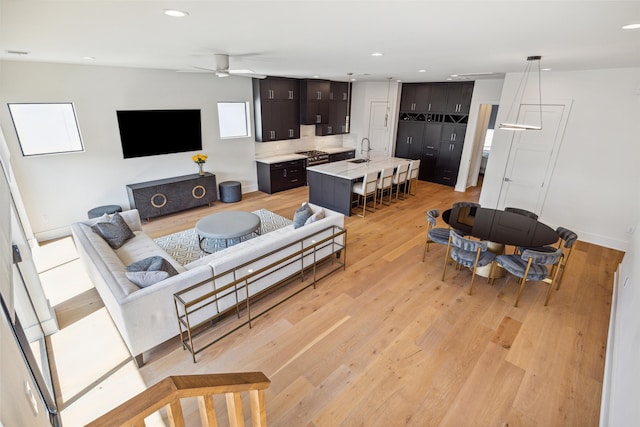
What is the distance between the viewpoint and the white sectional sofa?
8.57 ft

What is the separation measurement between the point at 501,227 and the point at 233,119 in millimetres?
5774

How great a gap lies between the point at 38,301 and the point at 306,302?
262 cm

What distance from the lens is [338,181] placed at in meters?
6.12

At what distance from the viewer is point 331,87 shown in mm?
8336

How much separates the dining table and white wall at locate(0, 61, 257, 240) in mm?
5235

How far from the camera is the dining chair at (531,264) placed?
3303mm

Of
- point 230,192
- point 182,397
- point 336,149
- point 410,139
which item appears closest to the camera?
point 182,397

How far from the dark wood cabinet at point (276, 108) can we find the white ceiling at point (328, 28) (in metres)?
3.72

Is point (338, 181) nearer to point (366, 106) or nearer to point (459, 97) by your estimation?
point (366, 106)

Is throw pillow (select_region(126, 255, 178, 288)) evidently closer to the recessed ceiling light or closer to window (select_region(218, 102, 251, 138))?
the recessed ceiling light

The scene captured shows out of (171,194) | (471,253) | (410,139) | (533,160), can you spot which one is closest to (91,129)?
(171,194)

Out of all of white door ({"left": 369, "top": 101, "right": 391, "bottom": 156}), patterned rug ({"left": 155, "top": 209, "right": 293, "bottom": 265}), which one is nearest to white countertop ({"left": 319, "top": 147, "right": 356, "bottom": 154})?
white door ({"left": 369, "top": 101, "right": 391, "bottom": 156})

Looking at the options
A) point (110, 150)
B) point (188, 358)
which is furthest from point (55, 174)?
point (188, 358)

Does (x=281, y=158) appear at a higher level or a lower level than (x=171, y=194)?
higher
